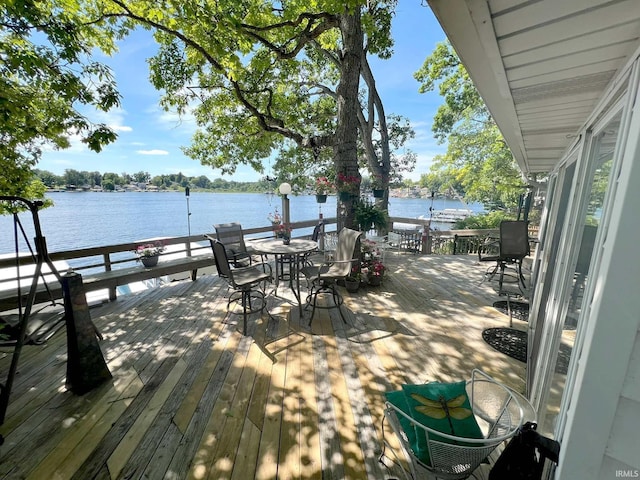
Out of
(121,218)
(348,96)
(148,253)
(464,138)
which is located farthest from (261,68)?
(121,218)

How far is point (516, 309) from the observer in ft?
13.3

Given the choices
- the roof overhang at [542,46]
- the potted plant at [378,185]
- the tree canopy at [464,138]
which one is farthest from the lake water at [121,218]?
the roof overhang at [542,46]

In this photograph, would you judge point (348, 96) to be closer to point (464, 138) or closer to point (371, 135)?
point (371, 135)

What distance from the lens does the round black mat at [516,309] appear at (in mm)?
3826

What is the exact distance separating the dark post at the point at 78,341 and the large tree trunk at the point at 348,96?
415 cm

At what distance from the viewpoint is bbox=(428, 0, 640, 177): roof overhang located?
879 mm

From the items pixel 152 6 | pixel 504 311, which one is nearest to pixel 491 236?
pixel 504 311

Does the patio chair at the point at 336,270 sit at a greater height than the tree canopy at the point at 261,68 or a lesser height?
lesser

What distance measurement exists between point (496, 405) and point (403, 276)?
12.7ft

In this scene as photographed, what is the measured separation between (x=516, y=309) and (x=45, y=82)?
295 inches

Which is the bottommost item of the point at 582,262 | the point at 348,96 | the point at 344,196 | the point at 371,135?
the point at 582,262

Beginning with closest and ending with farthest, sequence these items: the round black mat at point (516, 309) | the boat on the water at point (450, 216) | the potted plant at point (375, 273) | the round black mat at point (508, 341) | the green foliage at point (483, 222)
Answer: the round black mat at point (508, 341) < the round black mat at point (516, 309) < the potted plant at point (375, 273) < the green foliage at point (483, 222) < the boat on the water at point (450, 216)

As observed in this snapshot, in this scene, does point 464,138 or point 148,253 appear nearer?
point 148,253

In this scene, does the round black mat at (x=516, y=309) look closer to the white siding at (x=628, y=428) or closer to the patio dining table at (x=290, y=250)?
the patio dining table at (x=290, y=250)
